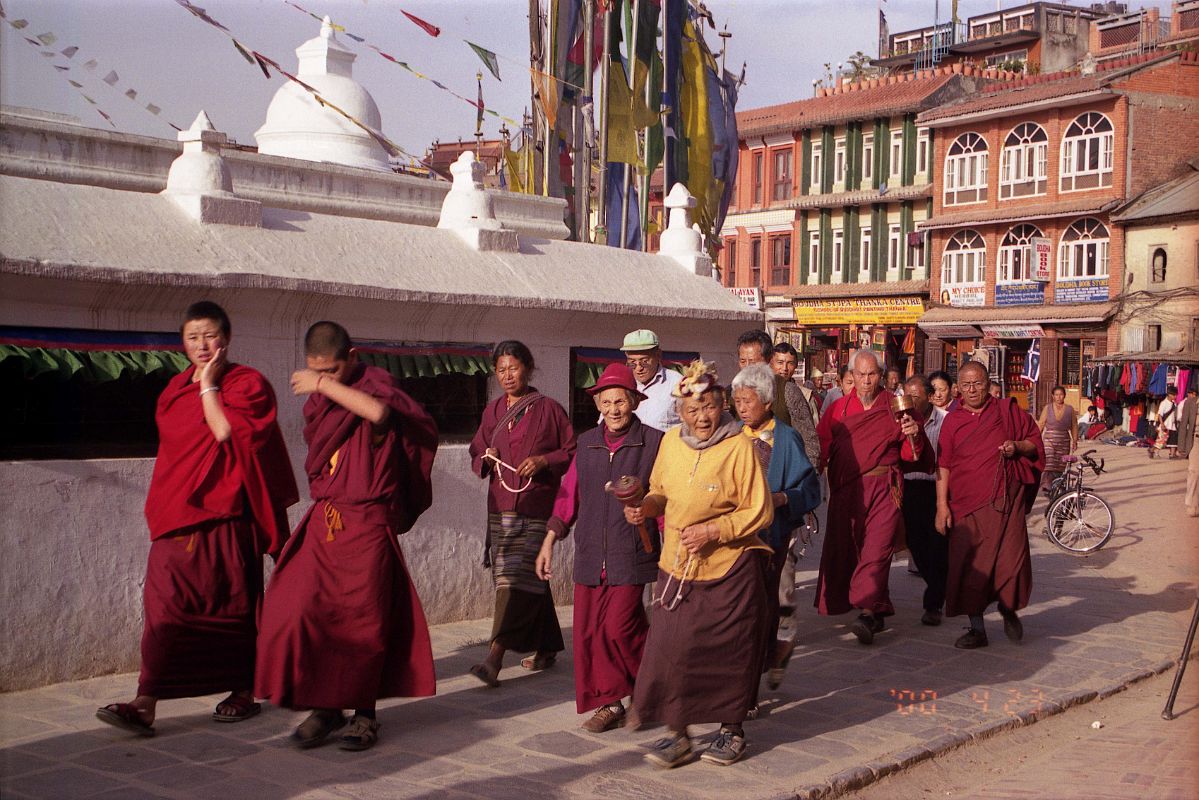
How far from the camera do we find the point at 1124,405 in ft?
115

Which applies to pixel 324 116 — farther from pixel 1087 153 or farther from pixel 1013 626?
pixel 1087 153

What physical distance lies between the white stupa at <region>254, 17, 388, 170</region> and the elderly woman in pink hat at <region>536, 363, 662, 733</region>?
6558 millimetres

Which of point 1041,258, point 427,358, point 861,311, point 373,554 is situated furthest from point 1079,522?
point 861,311

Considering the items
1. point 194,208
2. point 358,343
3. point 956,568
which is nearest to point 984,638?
point 956,568

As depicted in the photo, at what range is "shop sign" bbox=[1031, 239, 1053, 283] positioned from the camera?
125 ft

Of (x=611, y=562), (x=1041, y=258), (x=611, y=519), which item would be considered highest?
(x=1041, y=258)

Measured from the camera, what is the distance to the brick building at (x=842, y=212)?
4294cm

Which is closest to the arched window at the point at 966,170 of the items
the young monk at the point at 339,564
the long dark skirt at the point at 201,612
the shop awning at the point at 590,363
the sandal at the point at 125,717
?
the shop awning at the point at 590,363

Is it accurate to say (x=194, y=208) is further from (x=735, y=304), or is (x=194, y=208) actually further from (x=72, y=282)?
(x=735, y=304)

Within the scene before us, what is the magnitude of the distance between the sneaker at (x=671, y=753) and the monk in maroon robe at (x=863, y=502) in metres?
2.90

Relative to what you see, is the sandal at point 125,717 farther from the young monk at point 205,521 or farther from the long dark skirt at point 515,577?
the long dark skirt at point 515,577

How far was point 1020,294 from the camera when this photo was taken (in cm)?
3903

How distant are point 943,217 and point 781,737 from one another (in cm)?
3739

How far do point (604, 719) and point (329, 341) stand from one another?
208 centimetres
